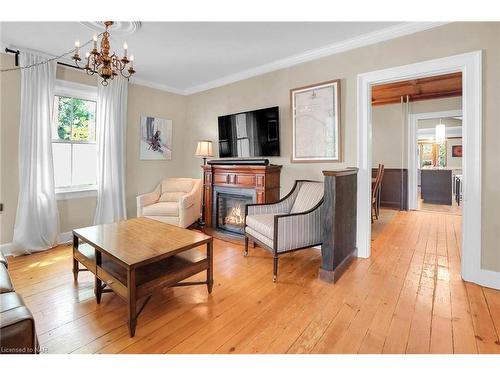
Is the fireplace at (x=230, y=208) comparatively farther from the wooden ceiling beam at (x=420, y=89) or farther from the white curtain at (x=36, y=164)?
the wooden ceiling beam at (x=420, y=89)

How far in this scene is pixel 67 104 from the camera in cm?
367

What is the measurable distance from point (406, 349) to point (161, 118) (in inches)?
182

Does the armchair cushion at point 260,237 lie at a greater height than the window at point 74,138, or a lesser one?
lesser

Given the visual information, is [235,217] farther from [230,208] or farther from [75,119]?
[75,119]

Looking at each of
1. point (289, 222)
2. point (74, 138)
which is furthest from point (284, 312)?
point (74, 138)

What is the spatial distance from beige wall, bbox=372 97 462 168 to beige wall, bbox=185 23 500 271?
363 cm

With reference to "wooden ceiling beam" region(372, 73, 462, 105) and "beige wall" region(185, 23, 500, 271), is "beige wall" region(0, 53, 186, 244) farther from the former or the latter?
"wooden ceiling beam" region(372, 73, 462, 105)

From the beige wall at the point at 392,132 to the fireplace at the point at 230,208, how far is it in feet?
13.4

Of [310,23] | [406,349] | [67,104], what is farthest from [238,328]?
[67,104]

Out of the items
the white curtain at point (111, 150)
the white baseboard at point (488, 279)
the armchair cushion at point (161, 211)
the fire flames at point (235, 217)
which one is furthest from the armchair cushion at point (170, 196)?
the white baseboard at point (488, 279)

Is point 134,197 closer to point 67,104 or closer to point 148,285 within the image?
point 67,104

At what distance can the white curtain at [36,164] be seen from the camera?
10.3ft

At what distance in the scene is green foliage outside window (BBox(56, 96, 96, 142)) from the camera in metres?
3.62

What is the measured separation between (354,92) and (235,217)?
2331mm
